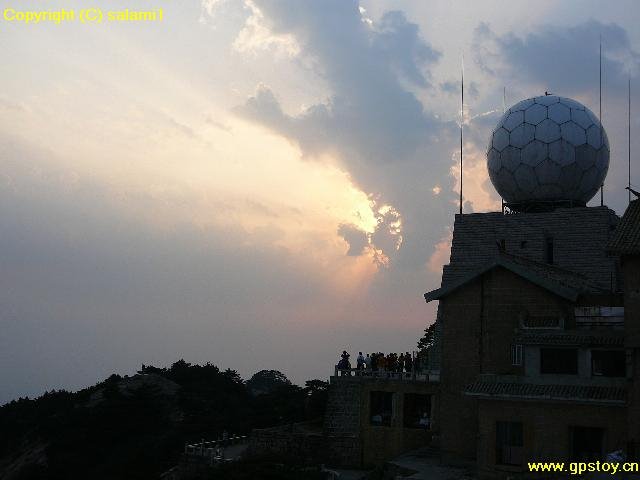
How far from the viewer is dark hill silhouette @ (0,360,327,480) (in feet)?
141

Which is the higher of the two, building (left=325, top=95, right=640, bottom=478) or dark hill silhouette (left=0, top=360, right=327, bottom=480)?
building (left=325, top=95, right=640, bottom=478)

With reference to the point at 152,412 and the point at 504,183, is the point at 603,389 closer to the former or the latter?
the point at 504,183

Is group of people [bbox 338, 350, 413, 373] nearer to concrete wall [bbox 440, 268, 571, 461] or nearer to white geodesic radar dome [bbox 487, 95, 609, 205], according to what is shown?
concrete wall [bbox 440, 268, 571, 461]


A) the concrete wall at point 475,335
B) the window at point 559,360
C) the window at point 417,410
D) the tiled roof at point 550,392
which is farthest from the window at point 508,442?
the window at point 417,410

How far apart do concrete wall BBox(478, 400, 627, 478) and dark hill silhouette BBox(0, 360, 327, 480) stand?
744 inches

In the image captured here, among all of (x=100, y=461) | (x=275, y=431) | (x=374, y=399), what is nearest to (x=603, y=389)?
(x=374, y=399)

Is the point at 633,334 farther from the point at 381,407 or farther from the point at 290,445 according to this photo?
the point at 290,445

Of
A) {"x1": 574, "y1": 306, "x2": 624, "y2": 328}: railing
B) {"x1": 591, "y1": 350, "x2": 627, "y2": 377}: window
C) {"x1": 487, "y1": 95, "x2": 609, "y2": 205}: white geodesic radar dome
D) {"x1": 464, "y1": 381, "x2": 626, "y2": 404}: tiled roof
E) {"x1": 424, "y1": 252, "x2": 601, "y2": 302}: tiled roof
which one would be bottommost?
{"x1": 464, "y1": 381, "x2": 626, "y2": 404}: tiled roof

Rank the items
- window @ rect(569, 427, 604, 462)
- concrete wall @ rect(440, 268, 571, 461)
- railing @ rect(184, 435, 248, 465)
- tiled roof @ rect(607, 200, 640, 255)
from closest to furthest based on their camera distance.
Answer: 1. tiled roof @ rect(607, 200, 640, 255)
2. window @ rect(569, 427, 604, 462)
3. concrete wall @ rect(440, 268, 571, 461)
4. railing @ rect(184, 435, 248, 465)

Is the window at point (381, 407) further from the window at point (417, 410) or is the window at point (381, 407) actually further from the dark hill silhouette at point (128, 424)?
the dark hill silhouette at point (128, 424)

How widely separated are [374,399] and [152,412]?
25.5 m

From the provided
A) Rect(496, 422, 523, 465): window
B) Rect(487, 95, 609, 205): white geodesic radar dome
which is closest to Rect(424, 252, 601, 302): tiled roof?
Rect(496, 422, 523, 465): window

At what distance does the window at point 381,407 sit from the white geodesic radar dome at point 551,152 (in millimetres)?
13069

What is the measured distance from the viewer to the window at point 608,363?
23.4m
